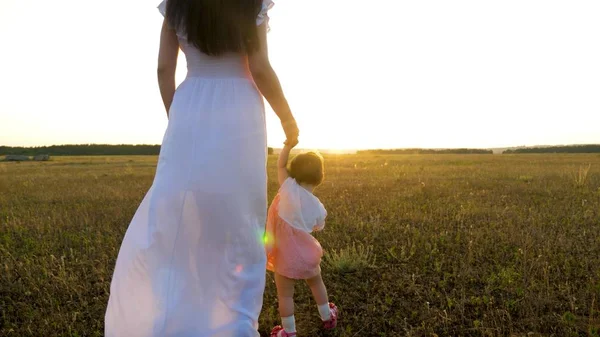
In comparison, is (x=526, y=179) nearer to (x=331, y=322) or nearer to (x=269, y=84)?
(x=331, y=322)

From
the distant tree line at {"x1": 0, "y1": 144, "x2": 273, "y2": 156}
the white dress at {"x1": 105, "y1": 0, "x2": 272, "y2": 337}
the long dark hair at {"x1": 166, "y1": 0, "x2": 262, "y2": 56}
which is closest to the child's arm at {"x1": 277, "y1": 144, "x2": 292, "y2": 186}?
the white dress at {"x1": 105, "y1": 0, "x2": 272, "y2": 337}

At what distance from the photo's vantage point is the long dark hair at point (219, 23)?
2.79 metres

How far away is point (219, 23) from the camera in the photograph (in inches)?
111

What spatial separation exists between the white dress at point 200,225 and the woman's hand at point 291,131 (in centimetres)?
23

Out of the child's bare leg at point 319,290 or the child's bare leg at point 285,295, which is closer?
the child's bare leg at point 285,295

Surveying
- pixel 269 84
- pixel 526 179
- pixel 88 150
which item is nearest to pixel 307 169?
pixel 269 84

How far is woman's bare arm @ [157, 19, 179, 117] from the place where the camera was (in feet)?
9.83

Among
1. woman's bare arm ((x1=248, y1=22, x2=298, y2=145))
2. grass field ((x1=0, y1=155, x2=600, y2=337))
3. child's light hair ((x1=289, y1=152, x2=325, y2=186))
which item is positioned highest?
woman's bare arm ((x1=248, y1=22, x2=298, y2=145))

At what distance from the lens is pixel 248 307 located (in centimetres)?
296

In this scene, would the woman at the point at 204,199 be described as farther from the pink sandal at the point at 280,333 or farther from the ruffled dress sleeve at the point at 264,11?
the pink sandal at the point at 280,333

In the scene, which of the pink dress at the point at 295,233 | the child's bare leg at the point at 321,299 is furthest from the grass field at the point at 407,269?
the pink dress at the point at 295,233

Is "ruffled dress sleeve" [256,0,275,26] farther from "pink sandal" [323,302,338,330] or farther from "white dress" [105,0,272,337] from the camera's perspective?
"pink sandal" [323,302,338,330]

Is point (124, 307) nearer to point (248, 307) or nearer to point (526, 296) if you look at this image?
point (248, 307)

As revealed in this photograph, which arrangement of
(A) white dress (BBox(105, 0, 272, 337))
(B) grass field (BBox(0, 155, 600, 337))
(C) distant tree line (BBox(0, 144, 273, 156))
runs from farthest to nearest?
1. (C) distant tree line (BBox(0, 144, 273, 156))
2. (B) grass field (BBox(0, 155, 600, 337))
3. (A) white dress (BBox(105, 0, 272, 337))
